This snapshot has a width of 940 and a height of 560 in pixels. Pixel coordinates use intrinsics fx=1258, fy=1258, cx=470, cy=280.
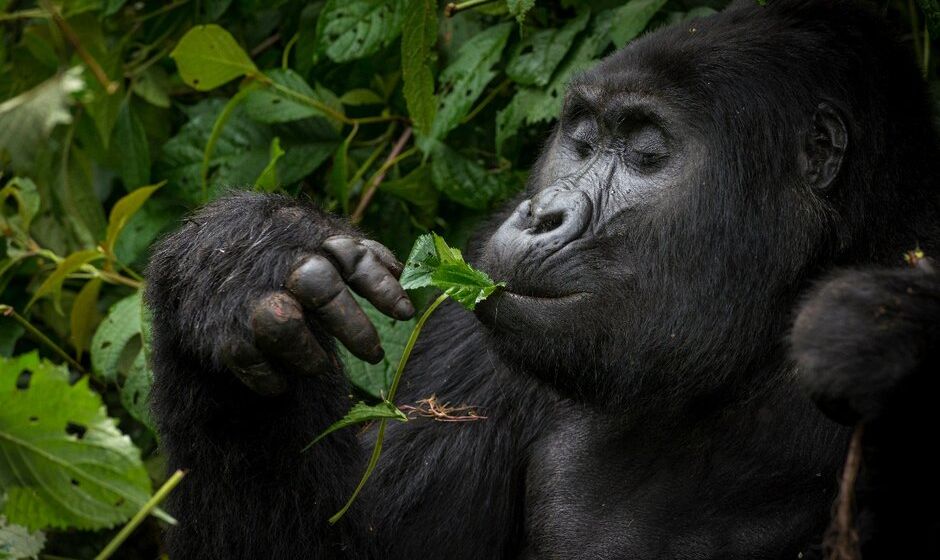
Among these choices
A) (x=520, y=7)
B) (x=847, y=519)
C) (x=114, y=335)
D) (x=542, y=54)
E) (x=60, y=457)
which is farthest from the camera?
(x=542, y=54)

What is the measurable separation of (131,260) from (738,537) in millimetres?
2862

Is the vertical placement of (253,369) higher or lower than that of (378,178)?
higher

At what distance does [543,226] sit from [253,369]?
2.76 ft

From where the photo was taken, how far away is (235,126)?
17.1ft

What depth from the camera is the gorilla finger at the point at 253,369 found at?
3135 mm

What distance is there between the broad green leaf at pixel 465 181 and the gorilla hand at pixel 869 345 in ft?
7.95

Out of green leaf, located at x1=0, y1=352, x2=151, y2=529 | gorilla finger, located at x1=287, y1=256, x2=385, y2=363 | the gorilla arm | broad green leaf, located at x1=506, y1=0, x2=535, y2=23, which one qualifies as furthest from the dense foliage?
green leaf, located at x1=0, y1=352, x2=151, y2=529

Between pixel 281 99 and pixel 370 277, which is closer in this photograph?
pixel 370 277

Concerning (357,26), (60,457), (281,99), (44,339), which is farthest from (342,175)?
(60,457)

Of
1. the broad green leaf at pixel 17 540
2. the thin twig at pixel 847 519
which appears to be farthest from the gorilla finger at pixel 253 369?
the thin twig at pixel 847 519

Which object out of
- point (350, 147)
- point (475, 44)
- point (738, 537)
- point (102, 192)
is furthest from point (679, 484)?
point (102, 192)

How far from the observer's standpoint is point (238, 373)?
3188 mm

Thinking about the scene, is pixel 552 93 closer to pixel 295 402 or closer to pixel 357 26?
pixel 357 26

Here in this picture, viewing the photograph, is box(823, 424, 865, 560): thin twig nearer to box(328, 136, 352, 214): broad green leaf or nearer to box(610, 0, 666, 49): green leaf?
box(610, 0, 666, 49): green leaf
